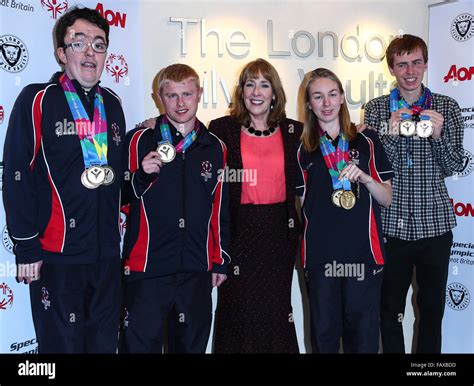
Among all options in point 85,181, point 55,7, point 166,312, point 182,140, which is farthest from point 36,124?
point 166,312

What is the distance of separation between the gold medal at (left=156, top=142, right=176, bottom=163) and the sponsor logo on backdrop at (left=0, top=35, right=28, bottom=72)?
921 millimetres

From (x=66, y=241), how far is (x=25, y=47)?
1.13 m

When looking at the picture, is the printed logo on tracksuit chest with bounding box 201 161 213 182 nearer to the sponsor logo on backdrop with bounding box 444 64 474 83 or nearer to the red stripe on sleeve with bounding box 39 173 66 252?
the red stripe on sleeve with bounding box 39 173 66 252

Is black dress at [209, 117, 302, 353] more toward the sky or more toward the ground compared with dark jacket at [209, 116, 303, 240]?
more toward the ground

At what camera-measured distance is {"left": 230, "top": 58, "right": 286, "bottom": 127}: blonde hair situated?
3330 mm

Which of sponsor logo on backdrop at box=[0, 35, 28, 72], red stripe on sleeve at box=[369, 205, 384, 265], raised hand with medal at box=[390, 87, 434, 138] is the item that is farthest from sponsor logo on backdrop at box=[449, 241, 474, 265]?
sponsor logo on backdrop at box=[0, 35, 28, 72]

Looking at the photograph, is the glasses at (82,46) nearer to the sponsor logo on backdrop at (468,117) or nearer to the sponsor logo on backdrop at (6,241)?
the sponsor logo on backdrop at (6,241)

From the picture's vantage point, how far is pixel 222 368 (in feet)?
6.71

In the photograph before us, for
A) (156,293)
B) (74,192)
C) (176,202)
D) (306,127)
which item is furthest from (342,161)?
(74,192)

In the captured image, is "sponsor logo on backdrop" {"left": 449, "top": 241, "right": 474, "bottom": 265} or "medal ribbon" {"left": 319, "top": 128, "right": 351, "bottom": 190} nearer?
"medal ribbon" {"left": 319, "top": 128, "right": 351, "bottom": 190}

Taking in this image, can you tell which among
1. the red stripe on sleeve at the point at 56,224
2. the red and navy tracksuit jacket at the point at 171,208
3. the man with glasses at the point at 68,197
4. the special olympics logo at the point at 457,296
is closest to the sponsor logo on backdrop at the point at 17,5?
the man with glasses at the point at 68,197

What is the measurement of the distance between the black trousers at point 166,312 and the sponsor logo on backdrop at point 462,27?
102 inches

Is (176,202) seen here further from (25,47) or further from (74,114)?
(25,47)

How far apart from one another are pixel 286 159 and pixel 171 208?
73cm
